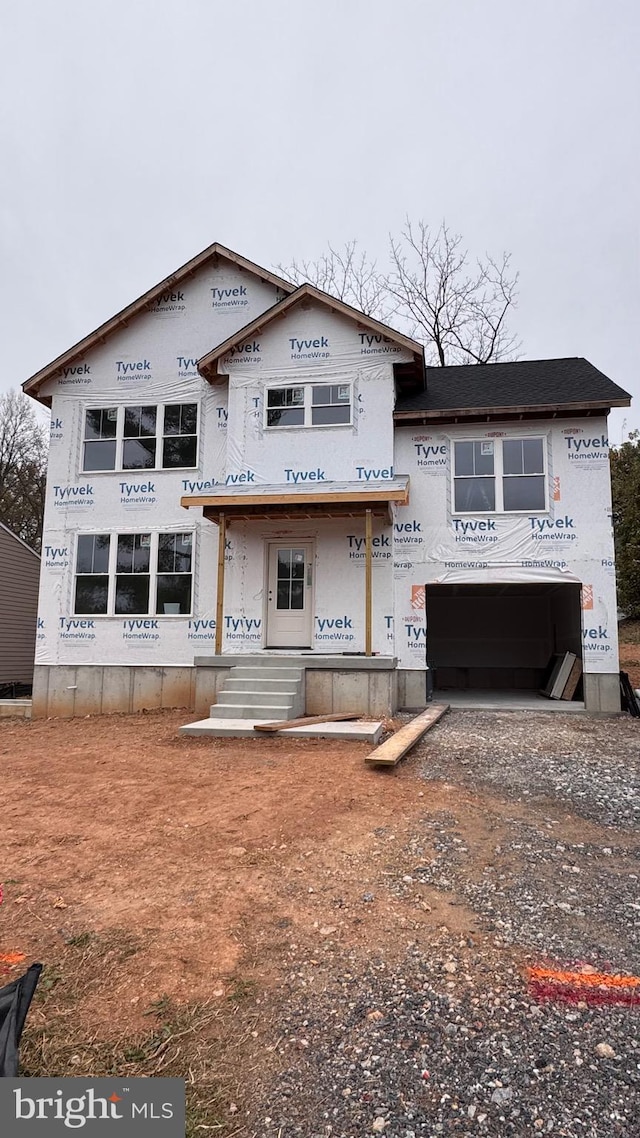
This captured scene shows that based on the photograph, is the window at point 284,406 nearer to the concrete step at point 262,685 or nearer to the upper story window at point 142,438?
the upper story window at point 142,438

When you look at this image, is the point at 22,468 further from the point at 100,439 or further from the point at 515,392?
the point at 515,392

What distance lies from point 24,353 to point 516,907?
52.4m

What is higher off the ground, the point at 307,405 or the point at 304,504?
the point at 307,405

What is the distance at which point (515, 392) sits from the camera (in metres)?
12.1

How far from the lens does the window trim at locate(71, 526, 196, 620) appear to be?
12.4 m

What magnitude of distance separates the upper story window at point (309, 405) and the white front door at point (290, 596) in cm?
251

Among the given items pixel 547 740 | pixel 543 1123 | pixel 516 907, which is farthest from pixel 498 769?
pixel 543 1123

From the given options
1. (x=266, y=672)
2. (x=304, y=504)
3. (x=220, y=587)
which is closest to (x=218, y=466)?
(x=304, y=504)

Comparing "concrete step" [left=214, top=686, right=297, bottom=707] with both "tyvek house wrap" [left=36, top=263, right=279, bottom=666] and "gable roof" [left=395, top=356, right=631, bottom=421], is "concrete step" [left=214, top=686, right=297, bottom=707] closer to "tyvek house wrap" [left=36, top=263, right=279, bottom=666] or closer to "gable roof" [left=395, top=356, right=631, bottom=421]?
"tyvek house wrap" [left=36, top=263, right=279, bottom=666]

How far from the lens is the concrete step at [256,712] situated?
372 inches

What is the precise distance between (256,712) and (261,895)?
231 inches

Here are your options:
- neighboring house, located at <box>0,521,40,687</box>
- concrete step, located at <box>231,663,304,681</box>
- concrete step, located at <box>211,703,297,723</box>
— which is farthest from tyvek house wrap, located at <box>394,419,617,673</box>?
neighboring house, located at <box>0,521,40,687</box>

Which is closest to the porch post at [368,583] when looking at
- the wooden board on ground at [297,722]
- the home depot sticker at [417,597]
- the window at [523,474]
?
the home depot sticker at [417,597]

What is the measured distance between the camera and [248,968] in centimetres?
293
